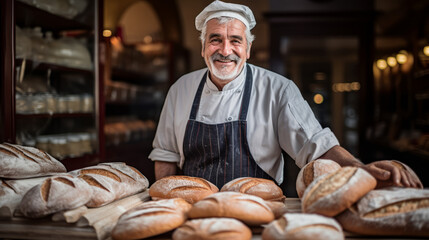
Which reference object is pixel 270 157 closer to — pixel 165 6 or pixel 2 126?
pixel 2 126

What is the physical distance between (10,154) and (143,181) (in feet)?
1.81

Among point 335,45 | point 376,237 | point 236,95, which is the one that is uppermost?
point 335,45

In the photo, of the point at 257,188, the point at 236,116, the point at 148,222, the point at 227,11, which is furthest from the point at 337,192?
the point at 227,11

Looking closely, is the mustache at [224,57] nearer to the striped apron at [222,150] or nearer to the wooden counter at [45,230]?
the striped apron at [222,150]

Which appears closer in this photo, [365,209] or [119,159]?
[365,209]

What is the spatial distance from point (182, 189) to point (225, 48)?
2.64ft

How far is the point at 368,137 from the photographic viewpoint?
18.5 feet

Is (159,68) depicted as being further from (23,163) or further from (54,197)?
(54,197)

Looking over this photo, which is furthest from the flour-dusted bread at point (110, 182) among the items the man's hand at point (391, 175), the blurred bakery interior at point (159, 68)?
the blurred bakery interior at point (159, 68)

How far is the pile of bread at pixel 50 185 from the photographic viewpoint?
3.99 ft

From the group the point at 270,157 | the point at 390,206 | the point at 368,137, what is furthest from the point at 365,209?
the point at 368,137

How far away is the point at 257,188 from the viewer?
Result: 1.41 metres

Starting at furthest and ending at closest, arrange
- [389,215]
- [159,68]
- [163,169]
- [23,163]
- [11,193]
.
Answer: [159,68]
[163,169]
[23,163]
[11,193]
[389,215]

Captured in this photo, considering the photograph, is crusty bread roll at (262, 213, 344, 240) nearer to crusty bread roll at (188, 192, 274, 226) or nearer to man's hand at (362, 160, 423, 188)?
crusty bread roll at (188, 192, 274, 226)
